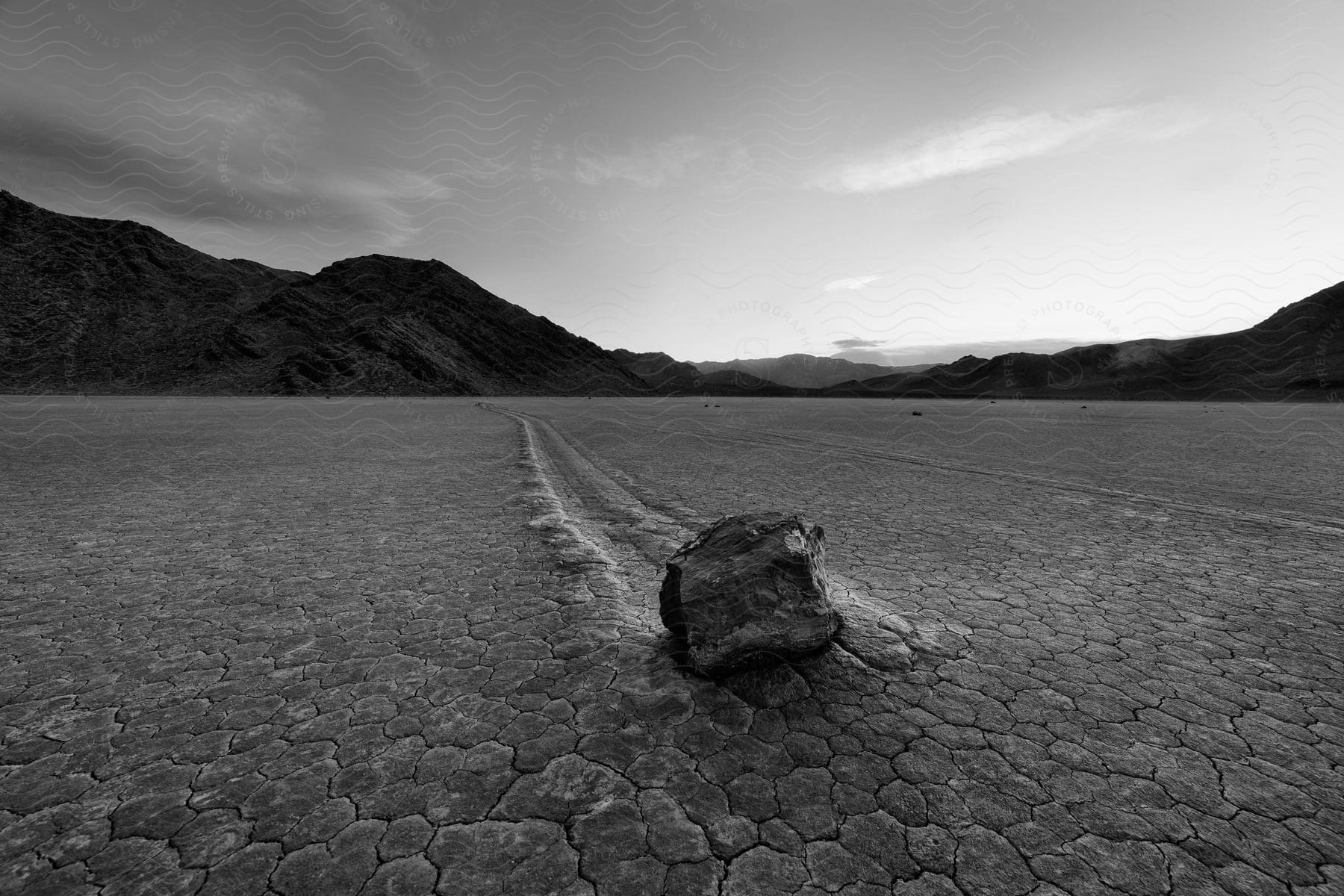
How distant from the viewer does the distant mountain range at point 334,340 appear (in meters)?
91.4

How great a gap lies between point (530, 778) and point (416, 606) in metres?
3.05

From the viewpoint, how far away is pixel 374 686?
13.1 ft

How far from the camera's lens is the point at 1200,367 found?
127 meters

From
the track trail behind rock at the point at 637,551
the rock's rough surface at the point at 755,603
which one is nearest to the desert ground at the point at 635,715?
the track trail behind rock at the point at 637,551

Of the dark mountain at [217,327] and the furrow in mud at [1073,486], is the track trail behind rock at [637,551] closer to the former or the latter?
the furrow in mud at [1073,486]

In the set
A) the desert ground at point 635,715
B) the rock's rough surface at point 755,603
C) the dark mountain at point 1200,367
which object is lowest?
the desert ground at point 635,715

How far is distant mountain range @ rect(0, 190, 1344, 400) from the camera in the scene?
91.4 meters

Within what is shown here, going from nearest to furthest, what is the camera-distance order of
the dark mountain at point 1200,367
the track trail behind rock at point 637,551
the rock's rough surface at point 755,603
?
the rock's rough surface at point 755,603, the track trail behind rock at point 637,551, the dark mountain at point 1200,367

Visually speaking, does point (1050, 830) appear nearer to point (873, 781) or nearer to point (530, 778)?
point (873, 781)

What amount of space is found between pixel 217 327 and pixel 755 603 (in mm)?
138157

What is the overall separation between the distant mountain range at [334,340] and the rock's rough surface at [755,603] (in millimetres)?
107948

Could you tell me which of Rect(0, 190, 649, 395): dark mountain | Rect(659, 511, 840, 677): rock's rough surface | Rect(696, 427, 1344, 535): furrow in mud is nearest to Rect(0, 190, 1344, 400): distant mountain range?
Rect(0, 190, 649, 395): dark mountain

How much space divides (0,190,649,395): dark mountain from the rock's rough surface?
4283 inches

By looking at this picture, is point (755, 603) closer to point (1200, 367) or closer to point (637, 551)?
point (637, 551)
